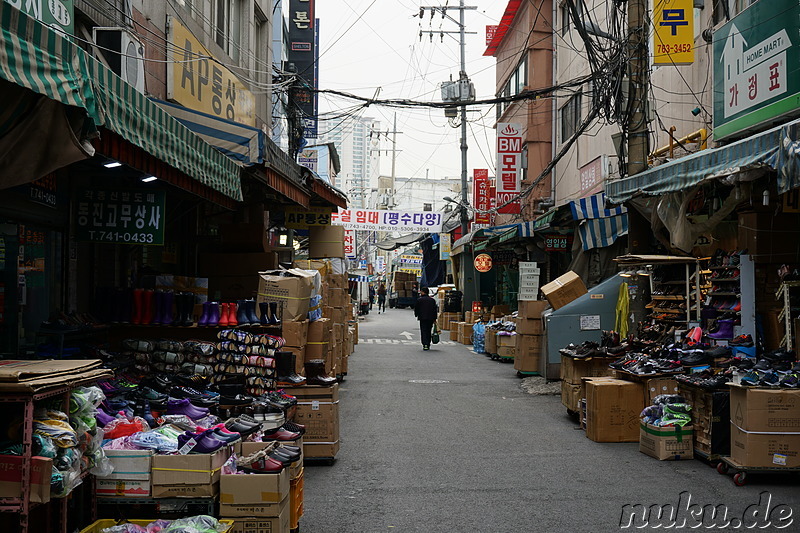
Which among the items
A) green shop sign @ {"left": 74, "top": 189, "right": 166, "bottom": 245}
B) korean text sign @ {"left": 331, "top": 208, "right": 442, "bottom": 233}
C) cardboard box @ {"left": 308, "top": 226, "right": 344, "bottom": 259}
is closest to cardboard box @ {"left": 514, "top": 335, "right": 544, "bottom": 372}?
cardboard box @ {"left": 308, "top": 226, "right": 344, "bottom": 259}

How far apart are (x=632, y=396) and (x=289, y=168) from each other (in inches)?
254

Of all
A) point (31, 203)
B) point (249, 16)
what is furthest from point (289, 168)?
point (249, 16)

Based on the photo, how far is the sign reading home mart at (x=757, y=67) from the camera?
9148mm

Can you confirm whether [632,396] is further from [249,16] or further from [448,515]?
[249,16]

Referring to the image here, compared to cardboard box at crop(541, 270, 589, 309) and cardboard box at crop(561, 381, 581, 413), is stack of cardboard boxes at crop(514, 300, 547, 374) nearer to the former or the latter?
A: cardboard box at crop(541, 270, 589, 309)

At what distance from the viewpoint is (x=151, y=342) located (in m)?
8.71

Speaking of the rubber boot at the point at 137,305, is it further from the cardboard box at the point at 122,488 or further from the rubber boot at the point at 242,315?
the cardboard box at the point at 122,488

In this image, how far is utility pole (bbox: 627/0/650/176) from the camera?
39.2ft

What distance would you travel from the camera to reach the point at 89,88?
14.6 ft

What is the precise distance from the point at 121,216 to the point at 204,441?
373 cm

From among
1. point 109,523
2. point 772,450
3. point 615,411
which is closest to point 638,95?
point 615,411

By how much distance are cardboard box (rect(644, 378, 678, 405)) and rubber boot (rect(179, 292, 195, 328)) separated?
609cm

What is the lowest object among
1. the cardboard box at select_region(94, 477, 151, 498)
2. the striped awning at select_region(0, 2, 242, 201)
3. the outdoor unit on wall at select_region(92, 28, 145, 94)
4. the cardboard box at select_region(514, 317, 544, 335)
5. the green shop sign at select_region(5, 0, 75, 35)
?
the cardboard box at select_region(94, 477, 151, 498)

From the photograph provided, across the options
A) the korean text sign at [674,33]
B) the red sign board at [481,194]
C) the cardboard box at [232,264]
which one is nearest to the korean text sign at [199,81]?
the cardboard box at [232,264]
